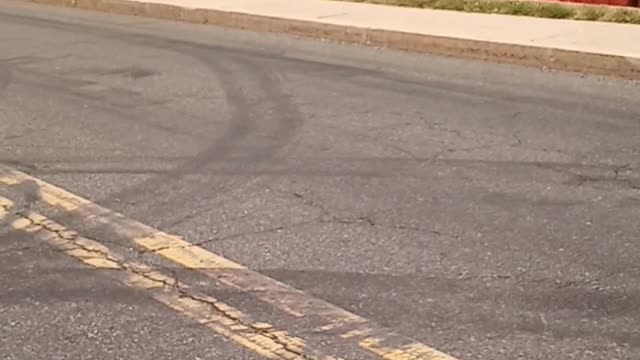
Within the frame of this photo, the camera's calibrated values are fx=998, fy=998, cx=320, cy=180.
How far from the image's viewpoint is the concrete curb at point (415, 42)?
10.1 metres

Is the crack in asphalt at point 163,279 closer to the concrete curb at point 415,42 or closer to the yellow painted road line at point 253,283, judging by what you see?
the yellow painted road line at point 253,283

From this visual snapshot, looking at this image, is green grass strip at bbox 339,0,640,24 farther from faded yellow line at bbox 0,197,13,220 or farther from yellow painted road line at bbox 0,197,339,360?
yellow painted road line at bbox 0,197,339,360

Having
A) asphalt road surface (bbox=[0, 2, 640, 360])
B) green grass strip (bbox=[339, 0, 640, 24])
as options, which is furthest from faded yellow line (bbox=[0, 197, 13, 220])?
green grass strip (bbox=[339, 0, 640, 24])

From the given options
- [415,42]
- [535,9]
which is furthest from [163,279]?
[535,9]

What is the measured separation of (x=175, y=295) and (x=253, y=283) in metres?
0.38

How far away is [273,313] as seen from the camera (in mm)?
4477

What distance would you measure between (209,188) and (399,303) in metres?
2.17

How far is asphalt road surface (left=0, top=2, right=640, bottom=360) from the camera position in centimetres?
437

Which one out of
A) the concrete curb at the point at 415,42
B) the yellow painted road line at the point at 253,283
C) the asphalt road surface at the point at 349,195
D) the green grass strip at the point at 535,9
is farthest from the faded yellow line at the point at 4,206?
the green grass strip at the point at 535,9

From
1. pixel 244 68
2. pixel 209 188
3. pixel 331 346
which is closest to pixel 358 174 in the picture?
pixel 209 188

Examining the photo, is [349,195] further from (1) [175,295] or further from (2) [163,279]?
(1) [175,295]

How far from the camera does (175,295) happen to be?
4.69m

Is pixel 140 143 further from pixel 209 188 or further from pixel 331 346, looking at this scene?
pixel 331 346

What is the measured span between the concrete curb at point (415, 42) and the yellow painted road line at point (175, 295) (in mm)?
6265
